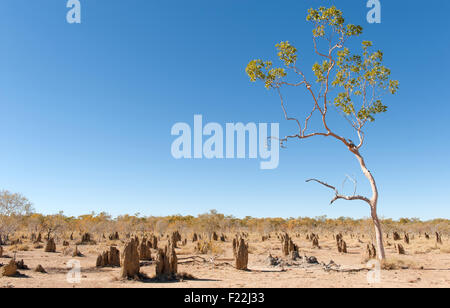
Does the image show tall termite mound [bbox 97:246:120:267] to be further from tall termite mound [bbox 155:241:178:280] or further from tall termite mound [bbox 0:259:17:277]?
tall termite mound [bbox 155:241:178:280]

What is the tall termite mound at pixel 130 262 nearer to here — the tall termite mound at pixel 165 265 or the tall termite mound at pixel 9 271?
the tall termite mound at pixel 165 265

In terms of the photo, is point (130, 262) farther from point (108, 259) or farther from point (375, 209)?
point (375, 209)

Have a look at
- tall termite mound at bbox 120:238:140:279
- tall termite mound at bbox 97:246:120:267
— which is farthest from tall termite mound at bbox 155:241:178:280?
tall termite mound at bbox 97:246:120:267

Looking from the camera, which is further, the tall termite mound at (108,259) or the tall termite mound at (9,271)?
the tall termite mound at (108,259)

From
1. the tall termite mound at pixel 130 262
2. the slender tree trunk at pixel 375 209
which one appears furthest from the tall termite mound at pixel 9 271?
the slender tree trunk at pixel 375 209

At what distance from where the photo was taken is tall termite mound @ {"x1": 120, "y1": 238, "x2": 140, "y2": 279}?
11.4 metres

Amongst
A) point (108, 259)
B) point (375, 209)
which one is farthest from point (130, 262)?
point (375, 209)

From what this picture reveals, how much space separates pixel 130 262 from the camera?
11523 millimetres

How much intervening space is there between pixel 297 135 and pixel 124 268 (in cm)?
1060

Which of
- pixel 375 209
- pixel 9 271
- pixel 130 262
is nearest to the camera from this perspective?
pixel 130 262

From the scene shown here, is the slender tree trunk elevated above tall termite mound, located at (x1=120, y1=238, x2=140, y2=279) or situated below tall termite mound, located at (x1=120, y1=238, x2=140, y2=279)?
above

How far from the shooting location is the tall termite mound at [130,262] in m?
11.4
